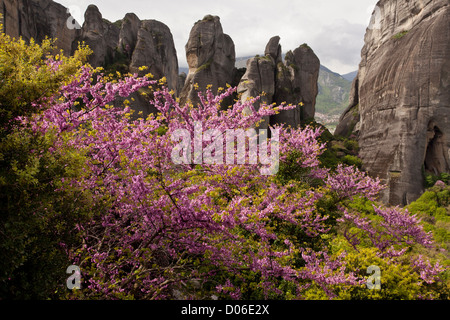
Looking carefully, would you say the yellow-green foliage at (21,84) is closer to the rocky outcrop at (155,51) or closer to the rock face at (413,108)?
the rock face at (413,108)

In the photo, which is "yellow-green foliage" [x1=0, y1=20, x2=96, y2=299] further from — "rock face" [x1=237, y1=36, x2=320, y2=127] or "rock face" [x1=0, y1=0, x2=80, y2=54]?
"rock face" [x1=0, y1=0, x2=80, y2=54]

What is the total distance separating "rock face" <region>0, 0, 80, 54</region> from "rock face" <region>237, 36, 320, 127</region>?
26.1 metres

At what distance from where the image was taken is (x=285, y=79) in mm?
37875

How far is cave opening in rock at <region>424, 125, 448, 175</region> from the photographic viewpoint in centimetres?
2659

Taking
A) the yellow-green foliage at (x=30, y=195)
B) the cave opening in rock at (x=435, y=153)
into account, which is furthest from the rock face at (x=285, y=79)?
the yellow-green foliage at (x=30, y=195)

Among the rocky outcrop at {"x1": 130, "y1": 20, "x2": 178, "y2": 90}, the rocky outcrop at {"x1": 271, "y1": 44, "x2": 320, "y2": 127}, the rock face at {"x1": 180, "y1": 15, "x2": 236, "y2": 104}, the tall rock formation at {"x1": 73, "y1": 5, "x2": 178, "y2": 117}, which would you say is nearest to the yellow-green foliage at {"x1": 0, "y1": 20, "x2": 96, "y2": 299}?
the rock face at {"x1": 180, "y1": 15, "x2": 236, "y2": 104}

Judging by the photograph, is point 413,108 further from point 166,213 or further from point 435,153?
point 166,213

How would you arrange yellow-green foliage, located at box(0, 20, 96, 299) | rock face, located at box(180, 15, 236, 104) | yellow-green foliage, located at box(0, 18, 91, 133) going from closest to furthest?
yellow-green foliage, located at box(0, 20, 96, 299), yellow-green foliage, located at box(0, 18, 91, 133), rock face, located at box(180, 15, 236, 104)

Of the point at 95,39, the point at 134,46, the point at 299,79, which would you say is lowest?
the point at 299,79

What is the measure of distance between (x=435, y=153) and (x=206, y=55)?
31.1m

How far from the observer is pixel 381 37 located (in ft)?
122

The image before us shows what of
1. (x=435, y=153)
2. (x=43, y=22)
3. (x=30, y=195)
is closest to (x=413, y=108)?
(x=435, y=153)

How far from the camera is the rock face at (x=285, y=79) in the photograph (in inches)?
1355
